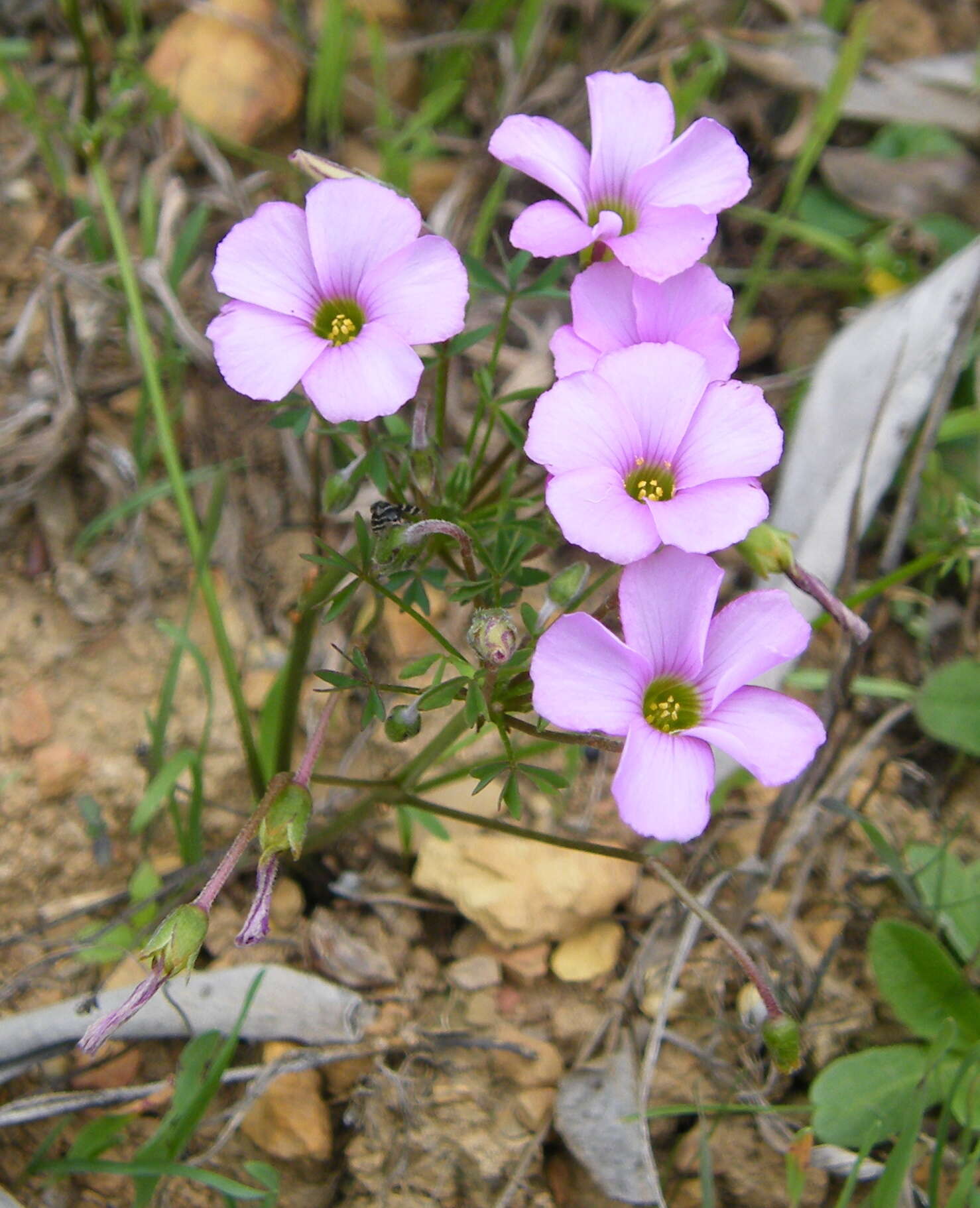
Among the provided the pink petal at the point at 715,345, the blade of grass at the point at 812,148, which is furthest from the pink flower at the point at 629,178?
the blade of grass at the point at 812,148

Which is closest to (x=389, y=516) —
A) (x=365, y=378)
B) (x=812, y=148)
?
(x=365, y=378)

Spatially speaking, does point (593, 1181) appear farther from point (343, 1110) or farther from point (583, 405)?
point (583, 405)

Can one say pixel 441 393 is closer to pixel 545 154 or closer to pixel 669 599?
pixel 545 154

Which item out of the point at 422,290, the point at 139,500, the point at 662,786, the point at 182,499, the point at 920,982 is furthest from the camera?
the point at 139,500

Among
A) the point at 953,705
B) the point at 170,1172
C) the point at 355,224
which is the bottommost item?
the point at 170,1172

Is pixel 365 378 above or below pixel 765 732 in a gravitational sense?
above

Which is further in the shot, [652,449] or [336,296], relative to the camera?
[336,296]

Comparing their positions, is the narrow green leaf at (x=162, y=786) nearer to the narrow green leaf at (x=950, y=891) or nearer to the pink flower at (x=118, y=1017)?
the pink flower at (x=118, y=1017)

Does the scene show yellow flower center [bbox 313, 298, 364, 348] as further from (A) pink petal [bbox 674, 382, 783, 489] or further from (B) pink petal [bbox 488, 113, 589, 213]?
(A) pink petal [bbox 674, 382, 783, 489]
